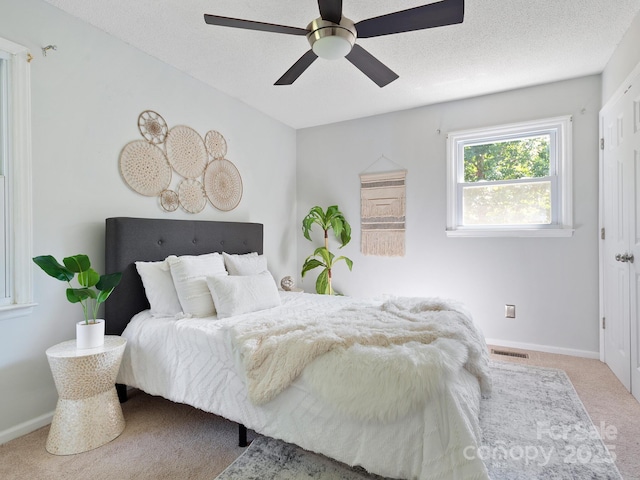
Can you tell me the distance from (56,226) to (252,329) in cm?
146

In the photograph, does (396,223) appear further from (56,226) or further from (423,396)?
(56,226)

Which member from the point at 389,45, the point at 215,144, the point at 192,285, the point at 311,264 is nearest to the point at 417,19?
the point at 389,45

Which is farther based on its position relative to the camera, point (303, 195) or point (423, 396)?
point (303, 195)

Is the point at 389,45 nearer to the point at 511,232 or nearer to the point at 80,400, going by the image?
the point at 511,232

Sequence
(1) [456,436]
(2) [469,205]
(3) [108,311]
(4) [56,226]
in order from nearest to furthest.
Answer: (1) [456,436] → (4) [56,226] → (3) [108,311] → (2) [469,205]

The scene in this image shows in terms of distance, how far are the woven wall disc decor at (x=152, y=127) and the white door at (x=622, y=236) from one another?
341cm

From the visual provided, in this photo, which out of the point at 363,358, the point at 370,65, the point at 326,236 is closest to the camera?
the point at 363,358

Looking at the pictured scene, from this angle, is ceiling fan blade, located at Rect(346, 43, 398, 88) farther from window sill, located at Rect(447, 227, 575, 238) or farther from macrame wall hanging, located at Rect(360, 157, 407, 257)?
window sill, located at Rect(447, 227, 575, 238)

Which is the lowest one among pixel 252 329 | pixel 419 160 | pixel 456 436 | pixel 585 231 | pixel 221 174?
Result: pixel 456 436

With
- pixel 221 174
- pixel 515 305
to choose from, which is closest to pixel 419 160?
pixel 515 305

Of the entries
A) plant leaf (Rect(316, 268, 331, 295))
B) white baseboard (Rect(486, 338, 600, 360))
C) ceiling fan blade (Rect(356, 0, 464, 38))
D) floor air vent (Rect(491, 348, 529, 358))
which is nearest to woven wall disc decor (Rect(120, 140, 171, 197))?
ceiling fan blade (Rect(356, 0, 464, 38))

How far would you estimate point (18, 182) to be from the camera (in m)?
1.93

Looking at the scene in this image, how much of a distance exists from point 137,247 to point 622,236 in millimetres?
3574

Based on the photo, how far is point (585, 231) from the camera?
10.2 ft
